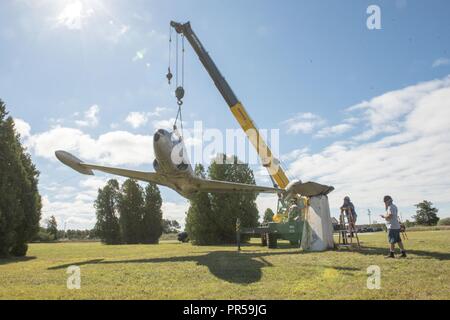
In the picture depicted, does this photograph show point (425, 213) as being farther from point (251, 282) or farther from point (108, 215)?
point (251, 282)

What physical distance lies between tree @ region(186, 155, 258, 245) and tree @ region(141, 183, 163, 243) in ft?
71.9

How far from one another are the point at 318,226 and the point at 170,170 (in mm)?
8162

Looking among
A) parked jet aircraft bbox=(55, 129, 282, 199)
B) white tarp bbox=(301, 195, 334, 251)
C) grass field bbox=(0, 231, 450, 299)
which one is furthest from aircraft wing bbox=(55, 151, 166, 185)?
grass field bbox=(0, 231, 450, 299)

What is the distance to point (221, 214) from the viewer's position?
39531mm

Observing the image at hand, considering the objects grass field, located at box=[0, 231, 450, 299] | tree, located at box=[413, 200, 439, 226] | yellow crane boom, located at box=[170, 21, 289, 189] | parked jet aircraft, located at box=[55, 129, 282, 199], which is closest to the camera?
grass field, located at box=[0, 231, 450, 299]

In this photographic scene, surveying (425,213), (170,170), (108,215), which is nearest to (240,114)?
(170,170)

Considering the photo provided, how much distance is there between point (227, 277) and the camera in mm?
9898

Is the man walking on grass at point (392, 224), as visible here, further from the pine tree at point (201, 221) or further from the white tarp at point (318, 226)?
the pine tree at point (201, 221)

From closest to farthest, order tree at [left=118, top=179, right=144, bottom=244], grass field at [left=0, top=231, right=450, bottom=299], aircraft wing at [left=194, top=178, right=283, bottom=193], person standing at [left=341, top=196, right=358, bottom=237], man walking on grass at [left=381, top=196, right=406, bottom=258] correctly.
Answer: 1. grass field at [left=0, top=231, right=450, bottom=299]
2. man walking on grass at [left=381, top=196, right=406, bottom=258]
3. person standing at [left=341, top=196, right=358, bottom=237]
4. aircraft wing at [left=194, top=178, right=283, bottom=193]
5. tree at [left=118, top=179, right=144, bottom=244]

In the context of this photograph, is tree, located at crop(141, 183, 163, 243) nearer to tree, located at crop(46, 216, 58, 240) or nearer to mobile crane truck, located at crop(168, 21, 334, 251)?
mobile crane truck, located at crop(168, 21, 334, 251)

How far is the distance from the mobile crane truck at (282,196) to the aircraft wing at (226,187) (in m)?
1.12

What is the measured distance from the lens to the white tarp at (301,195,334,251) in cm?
1802

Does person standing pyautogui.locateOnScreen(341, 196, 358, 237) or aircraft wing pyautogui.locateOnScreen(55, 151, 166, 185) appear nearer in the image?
person standing pyautogui.locateOnScreen(341, 196, 358, 237)
